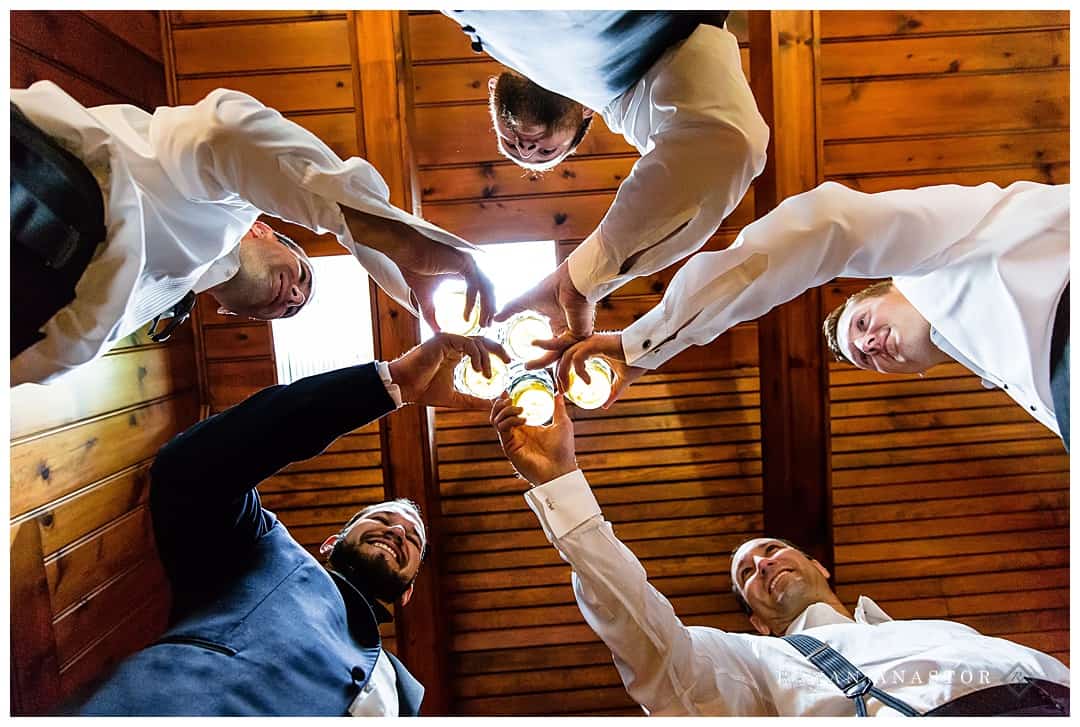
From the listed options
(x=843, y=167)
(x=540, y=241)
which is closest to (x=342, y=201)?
(x=540, y=241)

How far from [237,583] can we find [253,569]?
0.05m

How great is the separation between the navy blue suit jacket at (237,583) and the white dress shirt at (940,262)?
81 centimetres

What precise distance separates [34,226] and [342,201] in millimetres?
465

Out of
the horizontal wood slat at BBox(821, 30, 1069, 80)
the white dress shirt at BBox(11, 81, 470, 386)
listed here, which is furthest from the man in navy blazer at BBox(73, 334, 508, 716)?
the horizontal wood slat at BBox(821, 30, 1069, 80)

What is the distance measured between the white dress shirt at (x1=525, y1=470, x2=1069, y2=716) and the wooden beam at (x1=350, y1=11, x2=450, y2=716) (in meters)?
0.83

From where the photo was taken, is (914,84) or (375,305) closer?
(375,305)

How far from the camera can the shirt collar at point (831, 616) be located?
77.5 inches

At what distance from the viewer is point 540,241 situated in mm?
2699

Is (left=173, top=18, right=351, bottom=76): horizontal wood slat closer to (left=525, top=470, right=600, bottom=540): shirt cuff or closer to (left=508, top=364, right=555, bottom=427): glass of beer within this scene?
(left=508, top=364, right=555, bottom=427): glass of beer

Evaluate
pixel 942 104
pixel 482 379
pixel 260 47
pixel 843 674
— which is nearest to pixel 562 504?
pixel 482 379

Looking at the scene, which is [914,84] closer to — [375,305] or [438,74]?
[438,74]

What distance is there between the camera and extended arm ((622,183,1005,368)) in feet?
4.09

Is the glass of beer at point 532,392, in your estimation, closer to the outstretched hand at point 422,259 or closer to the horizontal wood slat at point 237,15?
the outstretched hand at point 422,259

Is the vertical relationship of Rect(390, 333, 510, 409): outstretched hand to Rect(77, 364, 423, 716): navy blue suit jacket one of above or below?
above
